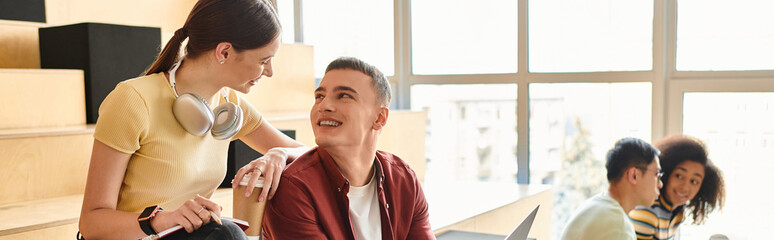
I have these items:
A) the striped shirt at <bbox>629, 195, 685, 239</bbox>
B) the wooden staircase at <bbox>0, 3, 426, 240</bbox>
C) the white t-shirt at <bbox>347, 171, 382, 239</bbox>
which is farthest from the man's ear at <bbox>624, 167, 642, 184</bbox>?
the wooden staircase at <bbox>0, 3, 426, 240</bbox>

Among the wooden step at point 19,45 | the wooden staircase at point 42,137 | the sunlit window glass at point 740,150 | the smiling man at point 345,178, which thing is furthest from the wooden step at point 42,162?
the sunlit window glass at point 740,150

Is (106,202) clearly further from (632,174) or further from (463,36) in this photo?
(463,36)

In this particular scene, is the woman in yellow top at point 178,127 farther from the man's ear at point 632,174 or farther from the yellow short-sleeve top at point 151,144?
the man's ear at point 632,174

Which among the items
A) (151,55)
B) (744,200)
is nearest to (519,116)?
(744,200)

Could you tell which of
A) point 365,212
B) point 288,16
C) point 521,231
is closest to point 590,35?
point 288,16

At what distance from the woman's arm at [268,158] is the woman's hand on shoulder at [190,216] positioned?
14cm

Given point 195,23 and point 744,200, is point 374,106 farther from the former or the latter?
point 744,200

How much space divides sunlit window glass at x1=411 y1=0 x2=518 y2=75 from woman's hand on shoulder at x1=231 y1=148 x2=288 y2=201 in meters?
→ 2.59

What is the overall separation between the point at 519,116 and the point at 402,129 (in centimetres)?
65

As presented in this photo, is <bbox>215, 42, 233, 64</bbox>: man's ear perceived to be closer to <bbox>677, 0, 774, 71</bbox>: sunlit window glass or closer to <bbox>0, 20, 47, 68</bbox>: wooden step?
<bbox>0, 20, 47, 68</bbox>: wooden step

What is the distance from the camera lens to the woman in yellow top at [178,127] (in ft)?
4.05

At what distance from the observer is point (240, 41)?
1.33 metres

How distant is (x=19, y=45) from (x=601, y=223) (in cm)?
237

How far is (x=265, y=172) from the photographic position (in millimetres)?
1354
